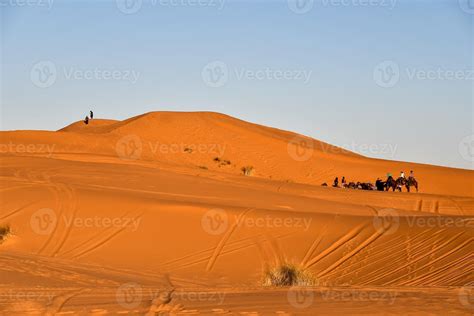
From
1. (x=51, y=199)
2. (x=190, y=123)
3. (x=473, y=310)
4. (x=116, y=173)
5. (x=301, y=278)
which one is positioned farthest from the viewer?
(x=190, y=123)

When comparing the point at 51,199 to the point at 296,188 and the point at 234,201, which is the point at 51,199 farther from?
the point at 296,188

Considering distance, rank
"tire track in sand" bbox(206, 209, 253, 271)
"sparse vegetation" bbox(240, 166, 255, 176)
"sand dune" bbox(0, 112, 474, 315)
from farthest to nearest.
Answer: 1. "sparse vegetation" bbox(240, 166, 255, 176)
2. "tire track in sand" bbox(206, 209, 253, 271)
3. "sand dune" bbox(0, 112, 474, 315)

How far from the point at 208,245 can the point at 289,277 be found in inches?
178

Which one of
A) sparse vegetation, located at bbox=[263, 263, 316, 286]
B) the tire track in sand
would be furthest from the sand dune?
sparse vegetation, located at bbox=[263, 263, 316, 286]

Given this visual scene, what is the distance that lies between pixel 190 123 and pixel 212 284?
51.2 metres

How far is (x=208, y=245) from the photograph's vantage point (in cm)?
2009

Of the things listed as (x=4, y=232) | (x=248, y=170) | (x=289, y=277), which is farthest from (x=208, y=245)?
(x=248, y=170)

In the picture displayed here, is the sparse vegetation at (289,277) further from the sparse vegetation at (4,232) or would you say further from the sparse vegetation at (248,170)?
the sparse vegetation at (248,170)

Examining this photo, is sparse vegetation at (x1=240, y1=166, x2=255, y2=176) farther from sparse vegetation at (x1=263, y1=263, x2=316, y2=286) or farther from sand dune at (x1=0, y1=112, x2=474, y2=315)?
sparse vegetation at (x1=263, y1=263, x2=316, y2=286)

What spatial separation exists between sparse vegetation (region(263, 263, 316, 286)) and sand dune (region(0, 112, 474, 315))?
12.5 inches

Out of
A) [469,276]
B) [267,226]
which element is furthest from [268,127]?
[469,276]

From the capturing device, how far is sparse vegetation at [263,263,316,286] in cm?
1581

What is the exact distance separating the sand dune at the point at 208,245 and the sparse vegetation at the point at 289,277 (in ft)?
1.04

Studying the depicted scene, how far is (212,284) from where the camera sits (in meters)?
16.1
